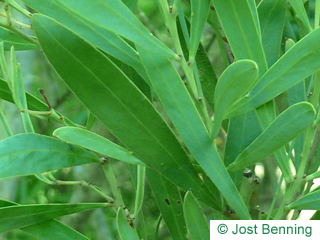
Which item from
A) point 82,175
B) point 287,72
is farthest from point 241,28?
point 82,175

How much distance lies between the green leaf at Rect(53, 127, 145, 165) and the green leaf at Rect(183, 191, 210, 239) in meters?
0.06

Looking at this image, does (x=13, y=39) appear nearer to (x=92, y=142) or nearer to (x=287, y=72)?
(x=92, y=142)

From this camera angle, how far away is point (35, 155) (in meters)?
0.39

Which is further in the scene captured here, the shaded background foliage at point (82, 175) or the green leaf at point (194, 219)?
the shaded background foliage at point (82, 175)

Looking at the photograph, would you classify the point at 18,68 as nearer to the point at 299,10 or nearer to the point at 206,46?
the point at 299,10

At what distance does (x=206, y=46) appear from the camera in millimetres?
776

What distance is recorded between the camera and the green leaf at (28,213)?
430 millimetres

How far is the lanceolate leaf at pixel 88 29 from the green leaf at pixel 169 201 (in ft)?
0.53

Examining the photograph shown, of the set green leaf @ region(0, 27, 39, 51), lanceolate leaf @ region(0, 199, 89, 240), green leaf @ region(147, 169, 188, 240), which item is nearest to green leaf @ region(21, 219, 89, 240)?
lanceolate leaf @ region(0, 199, 89, 240)

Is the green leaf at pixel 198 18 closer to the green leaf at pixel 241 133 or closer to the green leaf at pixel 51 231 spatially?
the green leaf at pixel 241 133

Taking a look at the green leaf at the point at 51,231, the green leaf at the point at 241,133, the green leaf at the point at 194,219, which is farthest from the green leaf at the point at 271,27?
the green leaf at the point at 51,231

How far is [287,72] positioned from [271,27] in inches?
4.7

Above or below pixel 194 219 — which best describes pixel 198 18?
above

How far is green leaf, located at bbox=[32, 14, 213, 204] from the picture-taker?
328mm
